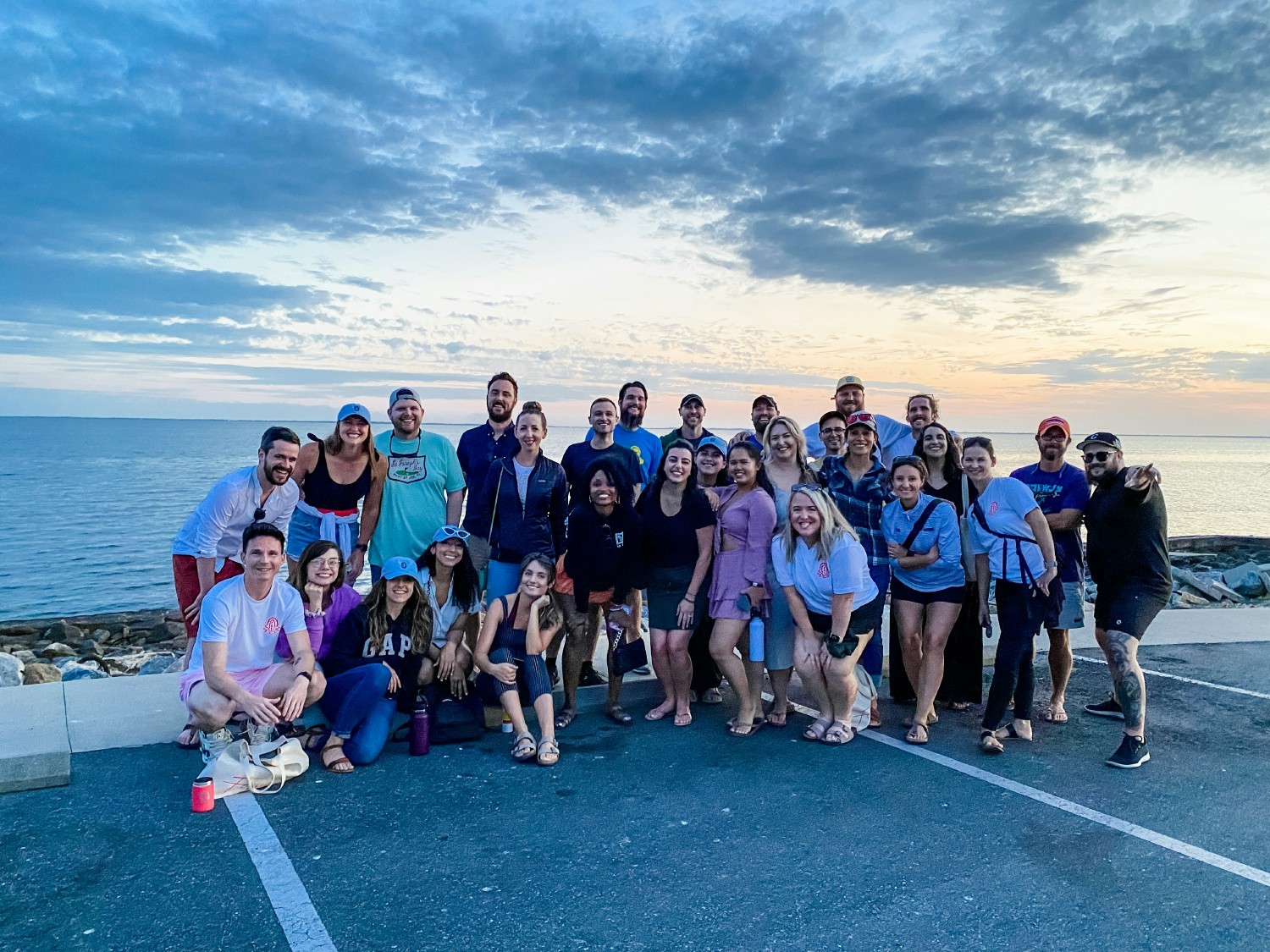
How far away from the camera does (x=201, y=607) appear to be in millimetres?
5008

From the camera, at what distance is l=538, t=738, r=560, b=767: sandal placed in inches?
202

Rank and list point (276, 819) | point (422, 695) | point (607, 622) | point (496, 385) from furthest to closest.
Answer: point (496, 385), point (607, 622), point (422, 695), point (276, 819)

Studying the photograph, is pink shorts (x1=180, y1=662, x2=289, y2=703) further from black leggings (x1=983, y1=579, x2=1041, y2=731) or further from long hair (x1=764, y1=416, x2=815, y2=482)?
black leggings (x1=983, y1=579, x2=1041, y2=731)

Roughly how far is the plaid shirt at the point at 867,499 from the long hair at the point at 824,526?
0.32 m

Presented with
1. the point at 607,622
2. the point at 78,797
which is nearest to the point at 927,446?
the point at 607,622

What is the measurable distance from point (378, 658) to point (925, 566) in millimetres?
3587

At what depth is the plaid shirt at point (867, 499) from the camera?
597 cm

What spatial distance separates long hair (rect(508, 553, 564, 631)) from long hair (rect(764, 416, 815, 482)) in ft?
5.57

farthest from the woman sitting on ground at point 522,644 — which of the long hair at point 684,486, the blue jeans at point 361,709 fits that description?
the long hair at point 684,486

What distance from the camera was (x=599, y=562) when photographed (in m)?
5.91

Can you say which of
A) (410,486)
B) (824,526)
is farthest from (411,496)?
(824,526)

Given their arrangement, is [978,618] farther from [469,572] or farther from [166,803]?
[166,803]

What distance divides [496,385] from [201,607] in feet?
8.91

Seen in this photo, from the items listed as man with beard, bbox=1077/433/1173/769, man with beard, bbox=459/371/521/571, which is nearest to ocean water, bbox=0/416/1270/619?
man with beard, bbox=459/371/521/571
